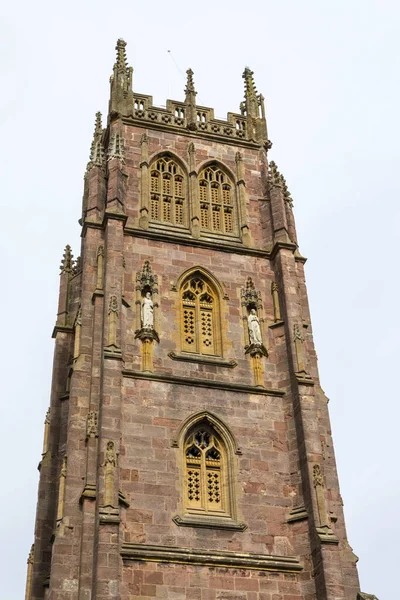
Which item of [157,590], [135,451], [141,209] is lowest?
[157,590]

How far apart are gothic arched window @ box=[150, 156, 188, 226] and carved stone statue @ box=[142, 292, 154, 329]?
394 cm

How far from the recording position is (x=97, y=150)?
3198 centimetres

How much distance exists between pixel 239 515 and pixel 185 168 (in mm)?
13575

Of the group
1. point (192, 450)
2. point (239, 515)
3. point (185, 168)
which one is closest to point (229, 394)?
point (192, 450)

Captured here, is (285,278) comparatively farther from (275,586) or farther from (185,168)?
(275,586)

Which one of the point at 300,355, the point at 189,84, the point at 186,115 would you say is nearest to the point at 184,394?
the point at 300,355

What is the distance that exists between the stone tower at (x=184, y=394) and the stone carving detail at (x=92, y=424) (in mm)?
39

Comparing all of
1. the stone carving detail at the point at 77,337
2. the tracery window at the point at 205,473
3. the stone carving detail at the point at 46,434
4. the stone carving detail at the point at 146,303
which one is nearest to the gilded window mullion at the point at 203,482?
the tracery window at the point at 205,473

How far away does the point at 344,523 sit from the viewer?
993 inches

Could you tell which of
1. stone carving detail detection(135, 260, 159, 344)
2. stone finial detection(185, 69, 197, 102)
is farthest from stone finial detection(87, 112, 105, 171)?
stone carving detail detection(135, 260, 159, 344)

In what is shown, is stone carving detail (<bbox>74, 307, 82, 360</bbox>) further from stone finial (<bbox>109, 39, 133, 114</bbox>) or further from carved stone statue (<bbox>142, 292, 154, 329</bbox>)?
stone finial (<bbox>109, 39, 133, 114</bbox>)

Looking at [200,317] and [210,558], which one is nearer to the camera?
[210,558]

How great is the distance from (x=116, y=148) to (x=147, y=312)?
22.7 feet

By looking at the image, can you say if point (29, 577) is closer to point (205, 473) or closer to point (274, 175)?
point (205, 473)
